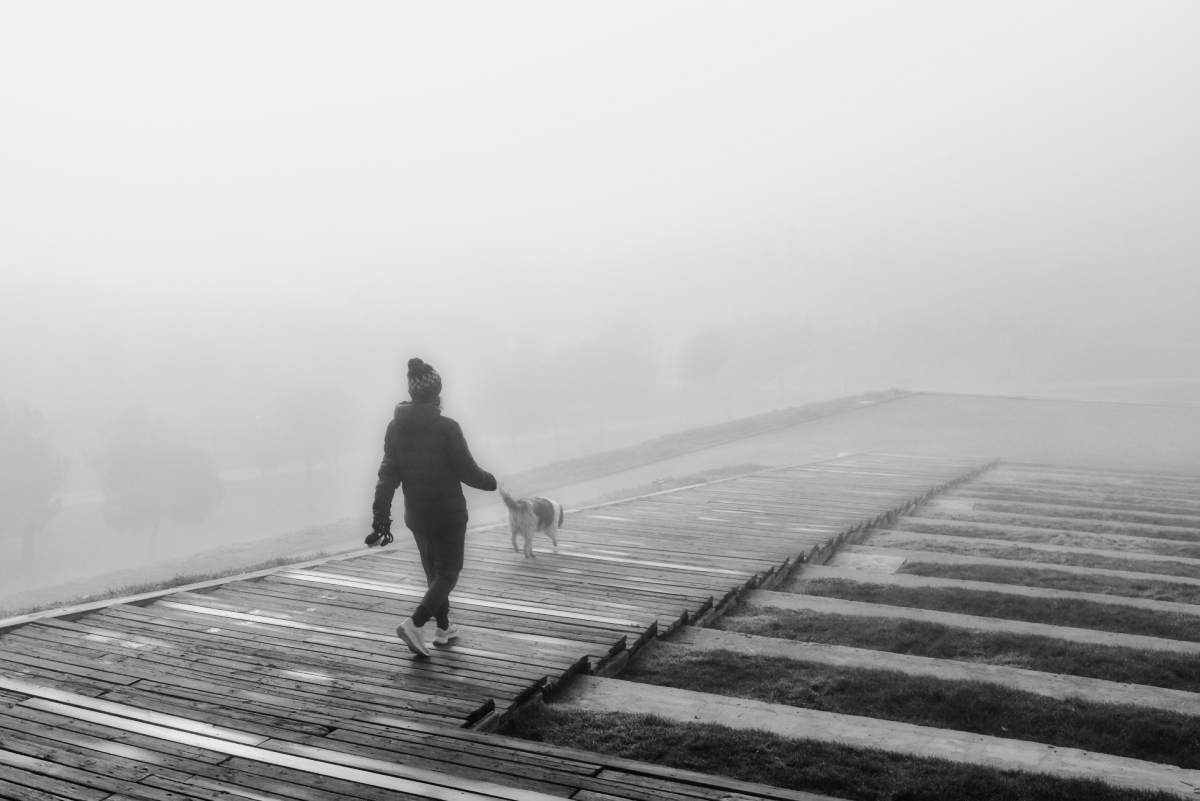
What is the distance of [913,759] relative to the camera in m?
5.02

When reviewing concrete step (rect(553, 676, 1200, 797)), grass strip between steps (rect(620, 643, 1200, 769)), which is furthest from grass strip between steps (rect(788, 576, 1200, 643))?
concrete step (rect(553, 676, 1200, 797))

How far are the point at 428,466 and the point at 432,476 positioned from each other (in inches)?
3.1

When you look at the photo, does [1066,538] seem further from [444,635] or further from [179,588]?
[179,588]

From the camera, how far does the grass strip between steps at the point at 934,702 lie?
538 cm

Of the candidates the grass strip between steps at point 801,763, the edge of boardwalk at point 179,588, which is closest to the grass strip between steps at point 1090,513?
the edge of boardwalk at point 179,588

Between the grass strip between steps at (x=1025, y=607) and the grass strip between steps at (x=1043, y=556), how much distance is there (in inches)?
76.6

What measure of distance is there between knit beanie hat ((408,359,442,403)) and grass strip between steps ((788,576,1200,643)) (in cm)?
469

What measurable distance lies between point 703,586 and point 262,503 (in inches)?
2104

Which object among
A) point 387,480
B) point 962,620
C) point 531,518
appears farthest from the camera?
point 531,518

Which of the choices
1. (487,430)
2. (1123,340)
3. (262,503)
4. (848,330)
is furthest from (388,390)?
(1123,340)

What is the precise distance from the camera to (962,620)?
8023 millimetres

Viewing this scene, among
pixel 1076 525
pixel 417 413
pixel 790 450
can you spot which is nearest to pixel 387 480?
pixel 417 413

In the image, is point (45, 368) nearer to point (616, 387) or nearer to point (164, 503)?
point (164, 503)

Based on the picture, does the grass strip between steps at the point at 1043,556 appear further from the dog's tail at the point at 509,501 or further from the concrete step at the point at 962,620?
the dog's tail at the point at 509,501
